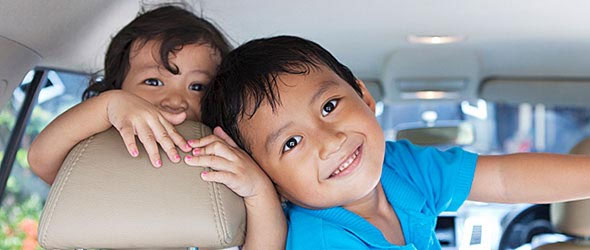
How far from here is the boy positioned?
2023mm

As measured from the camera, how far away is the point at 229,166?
1812 millimetres

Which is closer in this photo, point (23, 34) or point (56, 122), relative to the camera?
point (56, 122)

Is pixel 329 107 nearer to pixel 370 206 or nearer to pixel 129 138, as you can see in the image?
pixel 370 206

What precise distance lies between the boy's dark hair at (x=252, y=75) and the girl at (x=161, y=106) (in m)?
0.09

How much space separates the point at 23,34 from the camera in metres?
2.34

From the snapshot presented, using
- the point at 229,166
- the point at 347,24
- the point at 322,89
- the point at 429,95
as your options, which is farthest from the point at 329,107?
the point at 429,95

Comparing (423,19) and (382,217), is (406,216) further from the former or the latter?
(423,19)

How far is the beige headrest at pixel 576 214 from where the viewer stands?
308 centimetres

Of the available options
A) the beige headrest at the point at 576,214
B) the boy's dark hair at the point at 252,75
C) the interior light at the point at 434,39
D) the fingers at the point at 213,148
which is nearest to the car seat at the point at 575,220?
the beige headrest at the point at 576,214

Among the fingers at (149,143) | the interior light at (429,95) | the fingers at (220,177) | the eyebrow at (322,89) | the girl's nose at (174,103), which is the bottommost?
the interior light at (429,95)

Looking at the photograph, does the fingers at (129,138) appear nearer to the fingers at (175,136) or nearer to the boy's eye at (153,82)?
the fingers at (175,136)

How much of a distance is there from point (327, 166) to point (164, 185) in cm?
44

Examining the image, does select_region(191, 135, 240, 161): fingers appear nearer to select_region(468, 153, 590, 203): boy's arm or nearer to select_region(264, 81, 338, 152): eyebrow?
select_region(264, 81, 338, 152): eyebrow

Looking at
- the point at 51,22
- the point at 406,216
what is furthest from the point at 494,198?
the point at 51,22
